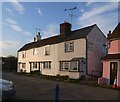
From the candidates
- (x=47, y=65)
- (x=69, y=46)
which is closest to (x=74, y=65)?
(x=69, y=46)

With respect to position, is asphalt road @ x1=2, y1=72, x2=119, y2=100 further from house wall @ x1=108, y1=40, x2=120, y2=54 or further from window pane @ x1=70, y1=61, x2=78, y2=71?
window pane @ x1=70, y1=61, x2=78, y2=71

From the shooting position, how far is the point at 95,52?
29.7m

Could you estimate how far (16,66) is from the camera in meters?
54.4

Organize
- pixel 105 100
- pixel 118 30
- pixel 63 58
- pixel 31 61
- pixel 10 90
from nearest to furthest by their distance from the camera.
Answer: pixel 10 90
pixel 105 100
pixel 118 30
pixel 63 58
pixel 31 61

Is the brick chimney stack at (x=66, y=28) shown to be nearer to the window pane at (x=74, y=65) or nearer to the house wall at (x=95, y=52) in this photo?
the house wall at (x=95, y=52)

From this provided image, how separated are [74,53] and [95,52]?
2729mm

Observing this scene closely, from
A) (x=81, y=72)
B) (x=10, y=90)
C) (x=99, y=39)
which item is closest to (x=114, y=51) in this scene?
(x=81, y=72)

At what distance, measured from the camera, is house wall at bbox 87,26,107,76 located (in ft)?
93.9

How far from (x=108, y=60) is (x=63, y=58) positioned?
11.3m

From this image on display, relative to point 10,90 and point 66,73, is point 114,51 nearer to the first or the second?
point 66,73

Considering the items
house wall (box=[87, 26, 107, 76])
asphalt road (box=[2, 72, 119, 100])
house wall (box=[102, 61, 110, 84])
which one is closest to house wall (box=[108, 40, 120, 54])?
house wall (box=[102, 61, 110, 84])

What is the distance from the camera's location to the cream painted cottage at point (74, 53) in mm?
28266

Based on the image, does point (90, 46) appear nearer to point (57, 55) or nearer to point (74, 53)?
point (74, 53)

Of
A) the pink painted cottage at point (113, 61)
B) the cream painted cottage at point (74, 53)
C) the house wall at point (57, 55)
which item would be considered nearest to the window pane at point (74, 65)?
the cream painted cottage at point (74, 53)
